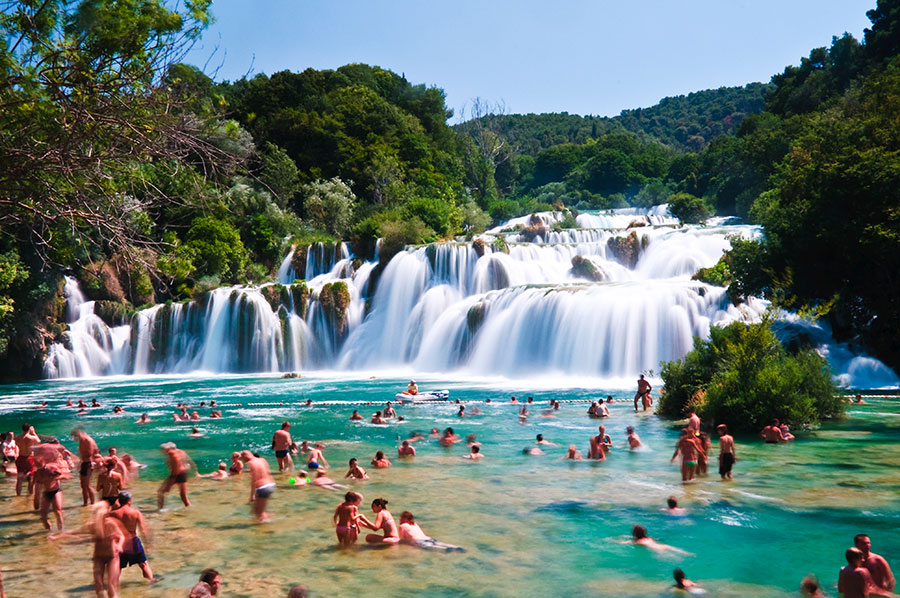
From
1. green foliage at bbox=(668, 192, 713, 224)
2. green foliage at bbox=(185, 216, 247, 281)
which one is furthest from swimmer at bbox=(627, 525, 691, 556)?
green foliage at bbox=(668, 192, 713, 224)

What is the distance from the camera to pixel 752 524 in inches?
483

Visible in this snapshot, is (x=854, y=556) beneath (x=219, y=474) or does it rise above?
above

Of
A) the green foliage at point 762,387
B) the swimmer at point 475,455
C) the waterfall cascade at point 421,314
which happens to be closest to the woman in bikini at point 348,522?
the swimmer at point 475,455

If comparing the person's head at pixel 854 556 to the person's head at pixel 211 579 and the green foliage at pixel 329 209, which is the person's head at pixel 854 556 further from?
the green foliage at pixel 329 209

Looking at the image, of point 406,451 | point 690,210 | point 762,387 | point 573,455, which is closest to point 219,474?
point 406,451

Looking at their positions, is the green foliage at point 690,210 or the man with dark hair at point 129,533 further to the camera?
the green foliage at point 690,210

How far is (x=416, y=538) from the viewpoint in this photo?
11.5m

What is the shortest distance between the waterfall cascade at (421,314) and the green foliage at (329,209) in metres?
10.0

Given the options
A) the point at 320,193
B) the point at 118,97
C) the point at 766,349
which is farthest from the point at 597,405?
the point at 320,193

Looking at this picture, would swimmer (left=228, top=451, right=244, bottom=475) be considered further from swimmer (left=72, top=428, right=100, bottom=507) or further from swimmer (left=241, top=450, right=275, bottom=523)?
swimmer (left=241, top=450, right=275, bottom=523)

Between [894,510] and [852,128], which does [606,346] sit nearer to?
[852,128]

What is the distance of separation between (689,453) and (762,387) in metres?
6.92

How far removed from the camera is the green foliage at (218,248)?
49844 millimetres

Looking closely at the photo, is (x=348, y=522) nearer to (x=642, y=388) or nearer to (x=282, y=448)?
(x=282, y=448)
